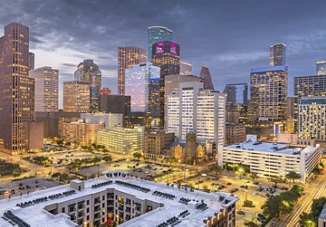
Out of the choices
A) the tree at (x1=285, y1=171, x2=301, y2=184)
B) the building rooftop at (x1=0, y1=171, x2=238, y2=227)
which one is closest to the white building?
the tree at (x1=285, y1=171, x2=301, y2=184)

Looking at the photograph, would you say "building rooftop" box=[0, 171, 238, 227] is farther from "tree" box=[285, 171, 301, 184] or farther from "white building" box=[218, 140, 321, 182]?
"white building" box=[218, 140, 321, 182]

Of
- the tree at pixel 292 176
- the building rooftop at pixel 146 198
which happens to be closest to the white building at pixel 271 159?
the tree at pixel 292 176

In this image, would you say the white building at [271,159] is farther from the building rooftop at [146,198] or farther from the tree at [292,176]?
the building rooftop at [146,198]

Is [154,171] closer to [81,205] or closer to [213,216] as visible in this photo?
[81,205]

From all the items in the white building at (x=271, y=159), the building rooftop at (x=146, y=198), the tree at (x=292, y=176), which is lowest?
the tree at (x=292, y=176)

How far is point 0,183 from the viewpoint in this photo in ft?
415

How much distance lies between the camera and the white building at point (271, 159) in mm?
133625

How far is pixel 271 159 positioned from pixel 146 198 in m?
98.7

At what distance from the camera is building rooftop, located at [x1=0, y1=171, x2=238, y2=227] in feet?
169

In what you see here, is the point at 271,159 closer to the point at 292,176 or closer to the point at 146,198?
the point at 292,176

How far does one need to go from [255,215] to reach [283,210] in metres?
8.76

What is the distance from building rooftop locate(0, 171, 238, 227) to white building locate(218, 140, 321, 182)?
3346 inches

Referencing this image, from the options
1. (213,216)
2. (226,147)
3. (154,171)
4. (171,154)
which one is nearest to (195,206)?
(213,216)

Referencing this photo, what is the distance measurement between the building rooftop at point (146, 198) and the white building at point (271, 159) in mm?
84990
